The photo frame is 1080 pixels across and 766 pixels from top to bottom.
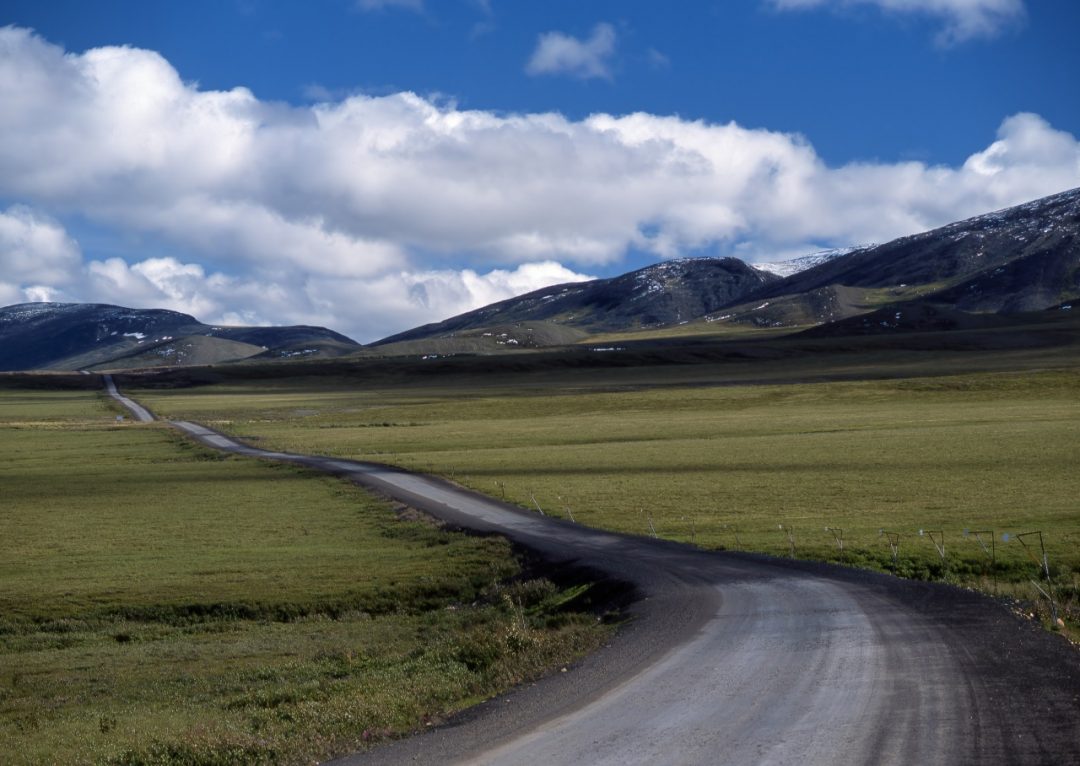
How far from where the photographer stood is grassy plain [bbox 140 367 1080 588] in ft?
110

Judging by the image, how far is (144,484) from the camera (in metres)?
55.9

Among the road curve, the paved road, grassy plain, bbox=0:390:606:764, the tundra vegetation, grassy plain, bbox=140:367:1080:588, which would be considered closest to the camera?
the road curve

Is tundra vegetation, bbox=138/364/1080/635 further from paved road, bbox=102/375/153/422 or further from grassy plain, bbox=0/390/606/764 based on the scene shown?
grassy plain, bbox=0/390/606/764

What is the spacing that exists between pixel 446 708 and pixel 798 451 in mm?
51152

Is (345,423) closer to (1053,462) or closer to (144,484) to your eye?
(144,484)

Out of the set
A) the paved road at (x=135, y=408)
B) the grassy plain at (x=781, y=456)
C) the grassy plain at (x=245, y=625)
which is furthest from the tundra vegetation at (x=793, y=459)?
the grassy plain at (x=245, y=625)

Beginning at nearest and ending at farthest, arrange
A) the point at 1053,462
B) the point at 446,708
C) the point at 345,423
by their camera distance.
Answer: the point at 446,708 → the point at 1053,462 → the point at 345,423

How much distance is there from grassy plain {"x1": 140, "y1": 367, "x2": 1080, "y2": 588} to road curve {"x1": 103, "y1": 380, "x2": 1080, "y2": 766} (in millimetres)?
9119

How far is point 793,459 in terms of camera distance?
5866 centimetres

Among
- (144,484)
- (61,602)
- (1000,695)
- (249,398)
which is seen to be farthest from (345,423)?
(1000,695)

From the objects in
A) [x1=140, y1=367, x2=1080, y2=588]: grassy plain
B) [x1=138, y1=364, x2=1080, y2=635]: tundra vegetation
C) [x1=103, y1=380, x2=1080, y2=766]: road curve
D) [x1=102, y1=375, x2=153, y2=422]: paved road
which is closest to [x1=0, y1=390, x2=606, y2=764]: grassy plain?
[x1=103, y1=380, x2=1080, y2=766]: road curve

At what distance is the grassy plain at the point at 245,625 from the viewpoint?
50.5 ft

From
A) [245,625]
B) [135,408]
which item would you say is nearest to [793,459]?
[245,625]

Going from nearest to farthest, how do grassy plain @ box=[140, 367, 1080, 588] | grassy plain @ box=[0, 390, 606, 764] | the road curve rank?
the road curve → grassy plain @ box=[0, 390, 606, 764] → grassy plain @ box=[140, 367, 1080, 588]
